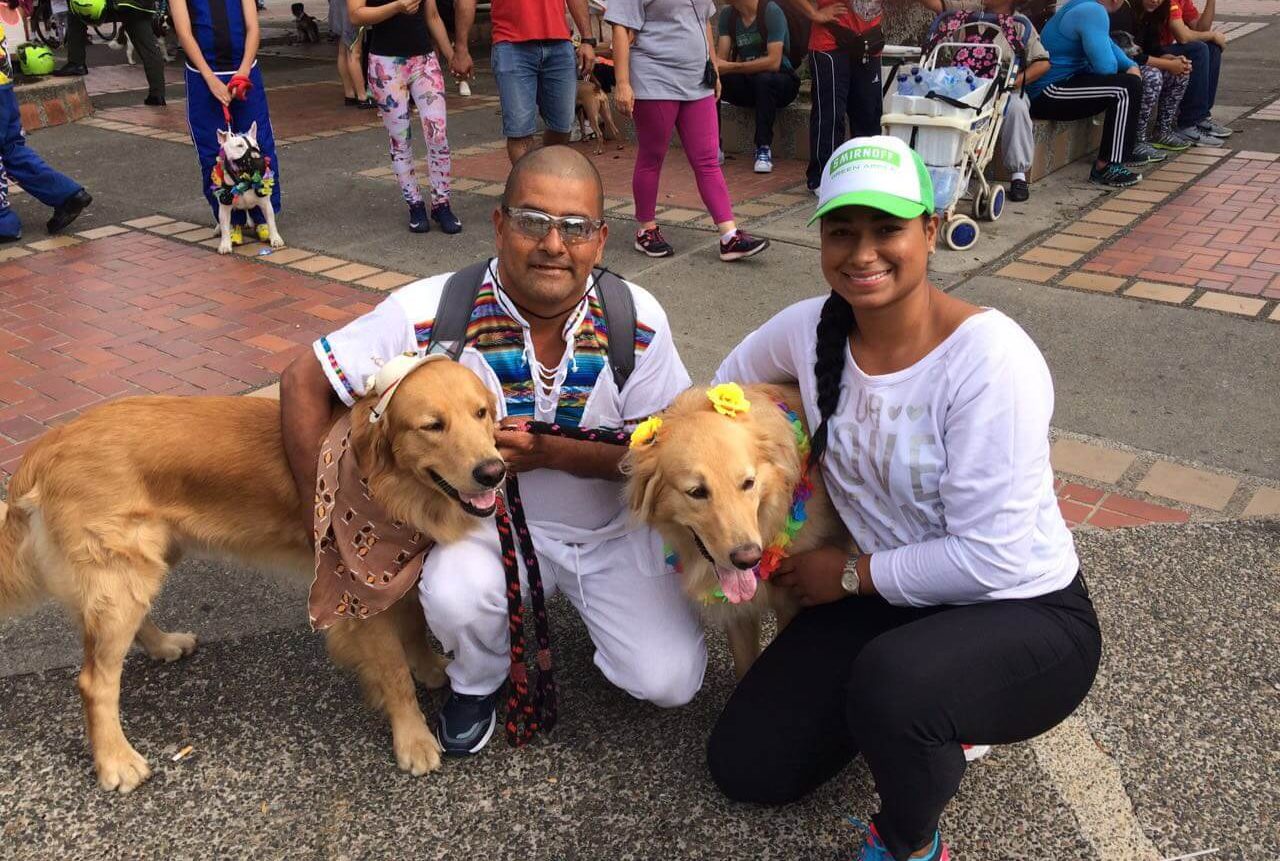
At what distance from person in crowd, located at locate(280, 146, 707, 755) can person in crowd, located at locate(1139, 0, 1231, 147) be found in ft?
27.0

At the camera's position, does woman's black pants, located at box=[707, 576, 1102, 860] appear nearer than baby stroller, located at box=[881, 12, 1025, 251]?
Yes

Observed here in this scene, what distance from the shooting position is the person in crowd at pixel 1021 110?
22.5 feet

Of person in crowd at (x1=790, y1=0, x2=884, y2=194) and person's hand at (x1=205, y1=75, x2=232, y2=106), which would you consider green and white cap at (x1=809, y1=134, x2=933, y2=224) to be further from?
person's hand at (x1=205, y1=75, x2=232, y2=106)

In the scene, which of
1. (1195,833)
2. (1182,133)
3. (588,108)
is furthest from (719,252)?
(1182,133)

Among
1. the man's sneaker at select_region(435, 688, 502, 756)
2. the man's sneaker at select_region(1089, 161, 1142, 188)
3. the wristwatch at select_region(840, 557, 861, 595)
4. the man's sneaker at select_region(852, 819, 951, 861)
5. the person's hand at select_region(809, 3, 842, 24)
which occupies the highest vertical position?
the person's hand at select_region(809, 3, 842, 24)

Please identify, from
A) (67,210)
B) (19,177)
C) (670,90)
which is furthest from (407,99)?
(19,177)

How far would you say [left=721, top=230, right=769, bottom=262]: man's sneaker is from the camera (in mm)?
6184

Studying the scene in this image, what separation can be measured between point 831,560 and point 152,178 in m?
8.20

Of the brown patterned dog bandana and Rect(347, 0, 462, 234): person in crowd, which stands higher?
Rect(347, 0, 462, 234): person in crowd

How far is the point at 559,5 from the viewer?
627cm

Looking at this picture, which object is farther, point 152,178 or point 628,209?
point 152,178

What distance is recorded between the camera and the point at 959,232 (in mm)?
6289

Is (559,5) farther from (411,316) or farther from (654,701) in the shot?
(654,701)

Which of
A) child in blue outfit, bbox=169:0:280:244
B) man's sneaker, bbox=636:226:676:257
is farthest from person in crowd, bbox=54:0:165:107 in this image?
man's sneaker, bbox=636:226:676:257
